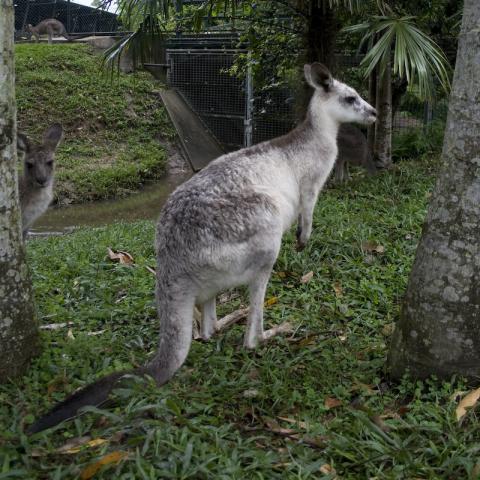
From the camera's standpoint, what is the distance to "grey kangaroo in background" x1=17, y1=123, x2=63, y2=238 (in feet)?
19.9

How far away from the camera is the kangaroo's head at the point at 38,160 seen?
6.16 m

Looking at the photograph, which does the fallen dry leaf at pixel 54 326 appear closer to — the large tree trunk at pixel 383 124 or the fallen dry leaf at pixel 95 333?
the fallen dry leaf at pixel 95 333

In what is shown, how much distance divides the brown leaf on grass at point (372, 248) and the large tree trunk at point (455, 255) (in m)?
2.06

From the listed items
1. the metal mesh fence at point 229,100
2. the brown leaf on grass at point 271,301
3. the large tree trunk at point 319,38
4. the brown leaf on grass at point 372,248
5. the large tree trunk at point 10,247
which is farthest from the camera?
the metal mesh fence at point 229,100

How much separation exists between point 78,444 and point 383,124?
7122mm

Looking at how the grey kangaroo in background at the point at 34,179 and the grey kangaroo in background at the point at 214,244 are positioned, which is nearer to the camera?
the grey kangaroo in background at the point at 214,244

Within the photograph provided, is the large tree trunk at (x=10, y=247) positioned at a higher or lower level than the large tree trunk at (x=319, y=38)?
lower

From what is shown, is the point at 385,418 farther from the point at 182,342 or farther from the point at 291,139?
the point at 291,139

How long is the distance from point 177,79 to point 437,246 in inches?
477

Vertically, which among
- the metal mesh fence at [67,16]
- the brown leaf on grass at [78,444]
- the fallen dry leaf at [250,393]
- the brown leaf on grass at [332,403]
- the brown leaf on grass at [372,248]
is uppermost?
the metal mesh fence at [67,16]

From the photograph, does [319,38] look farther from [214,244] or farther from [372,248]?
[214,244]

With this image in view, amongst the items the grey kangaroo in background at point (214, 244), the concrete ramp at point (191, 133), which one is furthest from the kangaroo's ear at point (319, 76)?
the concrete ramp at point (191, 133)

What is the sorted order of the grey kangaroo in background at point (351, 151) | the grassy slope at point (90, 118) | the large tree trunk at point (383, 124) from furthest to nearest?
1. the grassy slope at point (90, 118)
2. the large tree trunk at point (383, 124)
3. the grey kangaroo in background at point (351, 151)

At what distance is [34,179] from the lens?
6.16m
